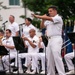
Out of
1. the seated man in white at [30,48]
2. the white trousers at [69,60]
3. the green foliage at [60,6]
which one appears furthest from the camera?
the green foliage at [60,6]

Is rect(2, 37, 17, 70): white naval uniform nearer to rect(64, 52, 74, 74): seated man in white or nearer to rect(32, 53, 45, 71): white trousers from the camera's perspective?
rect(32, 53, 45, 71): white trousers

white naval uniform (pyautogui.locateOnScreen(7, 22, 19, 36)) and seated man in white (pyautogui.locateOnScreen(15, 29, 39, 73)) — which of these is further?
white naval uniform (pyautogui.locateOnScreen(7, 22, 19, 36))

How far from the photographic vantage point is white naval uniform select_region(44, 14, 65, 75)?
495 inches

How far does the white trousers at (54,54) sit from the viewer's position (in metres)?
12.6

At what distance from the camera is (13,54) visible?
14.9 meters

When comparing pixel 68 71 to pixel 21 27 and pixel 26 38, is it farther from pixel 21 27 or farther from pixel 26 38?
pixel 21 27

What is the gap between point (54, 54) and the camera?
12.6 metres

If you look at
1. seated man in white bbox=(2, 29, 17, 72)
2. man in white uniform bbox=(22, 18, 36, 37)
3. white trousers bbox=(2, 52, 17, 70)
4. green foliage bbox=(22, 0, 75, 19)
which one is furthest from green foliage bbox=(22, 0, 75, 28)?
white trousers bbox=(2, 52, 17, 70)

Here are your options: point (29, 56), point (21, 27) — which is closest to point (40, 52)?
point (29, 56)

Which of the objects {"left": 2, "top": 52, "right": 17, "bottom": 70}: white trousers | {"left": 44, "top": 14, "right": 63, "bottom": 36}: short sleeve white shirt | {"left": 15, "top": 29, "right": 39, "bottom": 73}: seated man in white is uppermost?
{"left": 44, "top": 14, "right": 63, "bottom": 36}: short sleeve white shirt

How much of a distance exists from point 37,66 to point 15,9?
2433 centimetres

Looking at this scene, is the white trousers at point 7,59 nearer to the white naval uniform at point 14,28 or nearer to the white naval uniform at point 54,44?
the white naval uniform at point 14,28

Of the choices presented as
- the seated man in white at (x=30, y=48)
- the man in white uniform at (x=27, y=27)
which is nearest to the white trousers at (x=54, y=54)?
the seated man in white at (x=30, y=48)

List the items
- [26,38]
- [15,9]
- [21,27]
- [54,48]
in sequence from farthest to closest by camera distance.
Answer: [15,9] → [21,27] → [26,38] → [54,48]
